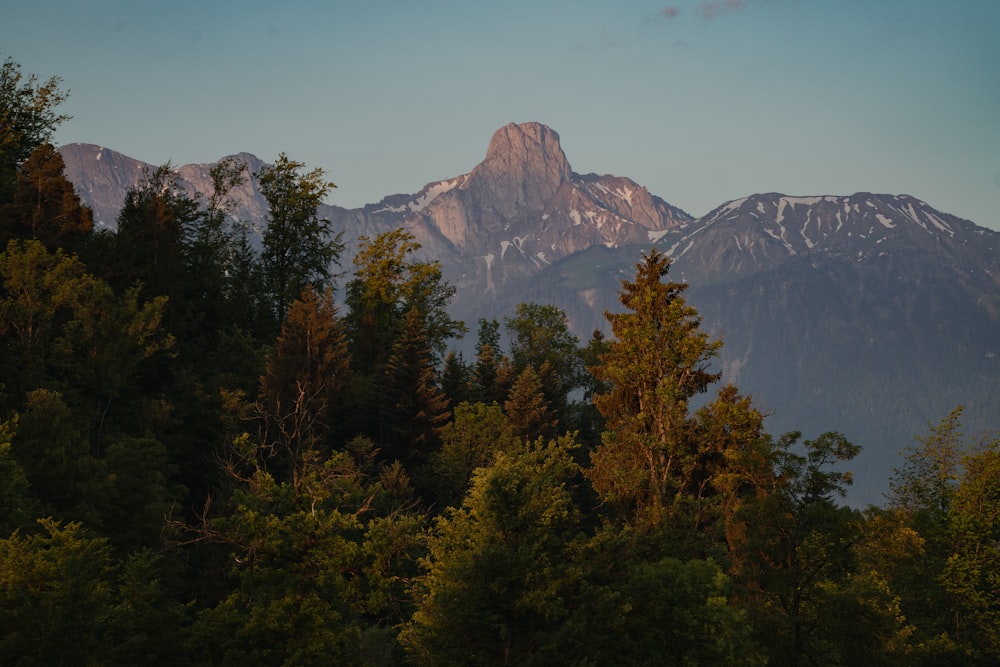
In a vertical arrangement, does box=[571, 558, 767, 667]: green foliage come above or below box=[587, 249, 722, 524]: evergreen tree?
below

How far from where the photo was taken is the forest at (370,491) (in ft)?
84.2

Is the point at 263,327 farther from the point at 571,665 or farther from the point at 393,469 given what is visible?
the point at 571,665

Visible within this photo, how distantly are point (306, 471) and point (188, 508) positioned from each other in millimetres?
24349

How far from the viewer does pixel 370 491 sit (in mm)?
41344

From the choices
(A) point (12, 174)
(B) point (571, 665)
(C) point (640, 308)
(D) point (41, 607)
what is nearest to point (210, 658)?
(D) point (41, 607)

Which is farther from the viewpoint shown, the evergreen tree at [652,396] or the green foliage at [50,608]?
the evergreen tree at [652,396]

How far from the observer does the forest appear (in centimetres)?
2567

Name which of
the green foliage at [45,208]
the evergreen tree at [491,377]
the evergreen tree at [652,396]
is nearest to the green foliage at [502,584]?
the evergreen tree at [652,396]

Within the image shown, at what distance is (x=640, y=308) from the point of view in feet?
137

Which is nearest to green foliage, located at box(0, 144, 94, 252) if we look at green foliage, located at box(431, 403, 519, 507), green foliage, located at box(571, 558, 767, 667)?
green foliage, located at box(431, 403, 519, 507)

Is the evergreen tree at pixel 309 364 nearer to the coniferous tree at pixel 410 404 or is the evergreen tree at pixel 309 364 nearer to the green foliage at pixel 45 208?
the coniferous tree at pixel 410 404

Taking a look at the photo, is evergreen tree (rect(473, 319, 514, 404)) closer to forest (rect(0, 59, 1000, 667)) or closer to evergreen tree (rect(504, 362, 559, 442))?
forest (rect(0, 59, 1000, 667))

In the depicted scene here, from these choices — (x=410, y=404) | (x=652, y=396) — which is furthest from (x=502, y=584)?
(x=410, y=404)

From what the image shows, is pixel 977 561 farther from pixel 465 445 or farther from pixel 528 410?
pixel 528 410
